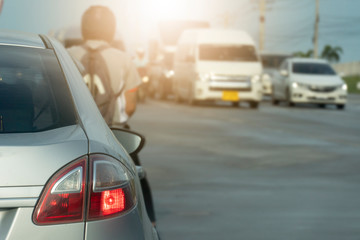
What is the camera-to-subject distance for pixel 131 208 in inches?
123

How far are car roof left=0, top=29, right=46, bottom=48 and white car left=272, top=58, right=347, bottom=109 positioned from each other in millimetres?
24721

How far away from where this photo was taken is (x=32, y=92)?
3438 mm

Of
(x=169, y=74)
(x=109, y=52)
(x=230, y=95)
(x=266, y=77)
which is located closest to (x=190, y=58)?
(x=230, y=95)

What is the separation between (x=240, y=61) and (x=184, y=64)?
7.17 feet

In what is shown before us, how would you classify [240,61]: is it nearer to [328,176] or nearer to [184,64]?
[184,64]

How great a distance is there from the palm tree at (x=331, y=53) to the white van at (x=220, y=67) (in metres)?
98.9

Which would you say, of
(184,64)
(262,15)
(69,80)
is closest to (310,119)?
(184,64)

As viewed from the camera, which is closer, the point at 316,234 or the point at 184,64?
the point at 316,234

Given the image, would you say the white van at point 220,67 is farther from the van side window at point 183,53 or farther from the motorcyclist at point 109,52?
the motorcyclist at point 109,52

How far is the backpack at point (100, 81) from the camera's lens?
19.9 feet

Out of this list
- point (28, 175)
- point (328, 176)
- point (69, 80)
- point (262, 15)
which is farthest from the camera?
point (262, 15)

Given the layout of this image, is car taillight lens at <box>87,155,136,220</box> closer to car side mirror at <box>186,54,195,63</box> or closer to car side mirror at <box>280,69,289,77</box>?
car side mirror at <box>186,54,195,63</box>

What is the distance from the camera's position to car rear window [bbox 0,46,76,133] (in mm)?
3209

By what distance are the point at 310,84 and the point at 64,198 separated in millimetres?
25944
